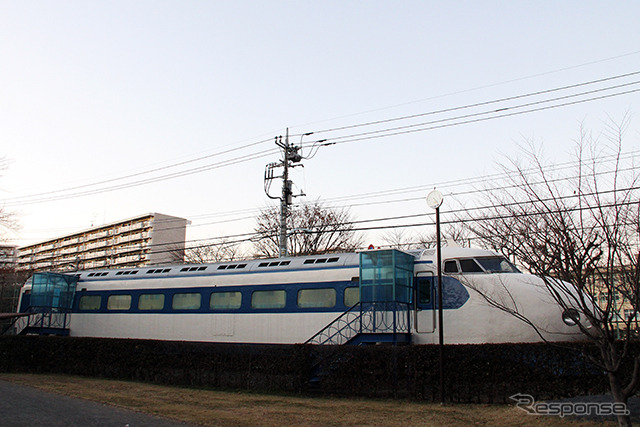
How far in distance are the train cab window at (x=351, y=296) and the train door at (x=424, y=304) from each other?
6.12 ft

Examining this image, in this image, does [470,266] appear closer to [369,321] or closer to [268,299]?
[369,321]

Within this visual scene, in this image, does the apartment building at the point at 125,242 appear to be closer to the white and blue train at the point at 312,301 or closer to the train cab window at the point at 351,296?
the white and blue train at the point at 312,301

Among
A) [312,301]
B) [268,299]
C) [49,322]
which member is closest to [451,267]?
[312,301]

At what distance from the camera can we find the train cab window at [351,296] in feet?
57.0

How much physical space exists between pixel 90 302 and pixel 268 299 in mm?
10291

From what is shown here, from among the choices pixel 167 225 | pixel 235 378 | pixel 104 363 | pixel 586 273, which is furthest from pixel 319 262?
pixel 167 225

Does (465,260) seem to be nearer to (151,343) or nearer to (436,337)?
(436,337)

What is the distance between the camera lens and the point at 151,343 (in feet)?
62.0

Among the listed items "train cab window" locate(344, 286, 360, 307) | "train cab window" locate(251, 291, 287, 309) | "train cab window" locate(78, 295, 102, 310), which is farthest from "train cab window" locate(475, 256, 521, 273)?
"train cab window" locate(78, 295, 102, 310)

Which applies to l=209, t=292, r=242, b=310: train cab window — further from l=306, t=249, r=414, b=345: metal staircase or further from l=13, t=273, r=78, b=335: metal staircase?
l=13, t=273, r=78, b=335: metal staircase

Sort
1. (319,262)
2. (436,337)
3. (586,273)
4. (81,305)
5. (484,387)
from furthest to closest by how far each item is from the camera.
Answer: (81,305)
(319,262)
(436,337)
(484,387)
(586,273)

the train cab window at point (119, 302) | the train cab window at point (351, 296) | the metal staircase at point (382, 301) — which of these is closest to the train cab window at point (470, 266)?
the metal staircase at point (382, 301)

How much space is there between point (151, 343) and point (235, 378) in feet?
12.5

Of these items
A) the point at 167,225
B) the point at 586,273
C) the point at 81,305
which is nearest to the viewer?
the point at 586,273
